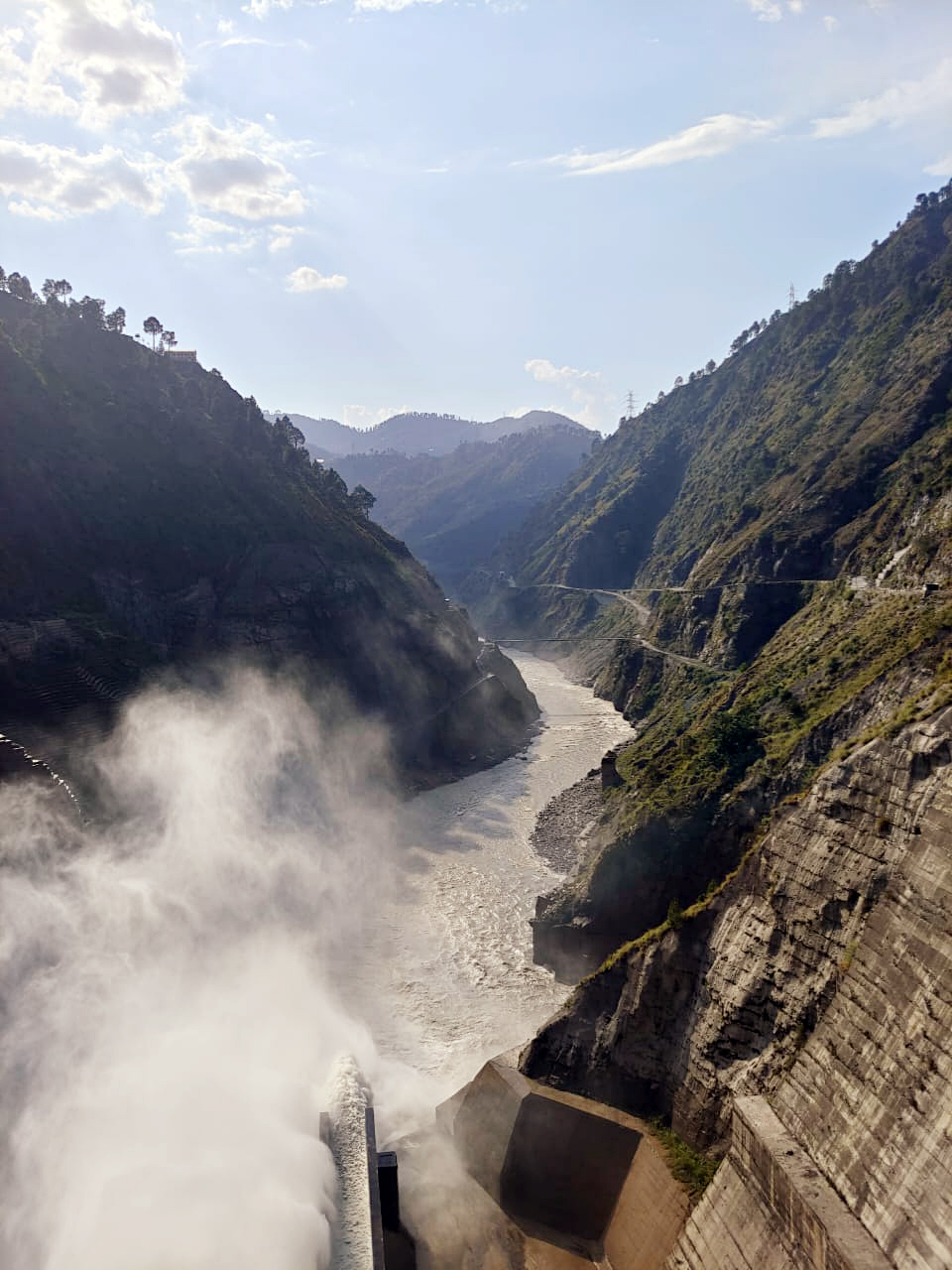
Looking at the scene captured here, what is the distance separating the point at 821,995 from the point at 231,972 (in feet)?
76.9

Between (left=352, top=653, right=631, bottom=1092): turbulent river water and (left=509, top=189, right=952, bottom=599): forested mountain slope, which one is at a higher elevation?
(left=509, top=189, right=952, bottom=599): forested mountain slope

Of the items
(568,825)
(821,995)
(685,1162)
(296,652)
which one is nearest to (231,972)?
(685,1162)

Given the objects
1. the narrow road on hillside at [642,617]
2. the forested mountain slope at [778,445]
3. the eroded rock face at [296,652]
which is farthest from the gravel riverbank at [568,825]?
the forested mountain slope at [778,445]

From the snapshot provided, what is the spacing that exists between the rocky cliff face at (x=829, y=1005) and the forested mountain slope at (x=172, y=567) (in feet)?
112

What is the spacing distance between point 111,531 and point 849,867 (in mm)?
57761

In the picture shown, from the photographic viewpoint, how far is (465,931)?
128 ft

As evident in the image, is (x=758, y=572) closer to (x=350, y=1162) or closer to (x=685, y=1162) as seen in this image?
(x=685, y=1162)

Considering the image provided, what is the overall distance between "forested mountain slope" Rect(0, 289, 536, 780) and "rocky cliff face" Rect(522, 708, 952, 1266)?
112 feet

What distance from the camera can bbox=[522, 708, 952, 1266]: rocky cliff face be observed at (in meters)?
12.2

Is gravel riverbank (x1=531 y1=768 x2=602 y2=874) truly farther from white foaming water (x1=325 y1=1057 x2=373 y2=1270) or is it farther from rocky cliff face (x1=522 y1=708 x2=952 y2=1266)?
rocky cliff face (x1=522 y1=708 x2=952 y2=1266)

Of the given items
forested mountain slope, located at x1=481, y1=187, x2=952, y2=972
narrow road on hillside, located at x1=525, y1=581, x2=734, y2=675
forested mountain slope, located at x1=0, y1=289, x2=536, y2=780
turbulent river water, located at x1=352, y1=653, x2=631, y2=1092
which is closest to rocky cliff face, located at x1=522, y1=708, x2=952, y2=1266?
forested mountain slope, located at x1=481, y1=187, x2=952, y2=972

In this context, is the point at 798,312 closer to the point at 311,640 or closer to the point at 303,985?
the point at 311,640

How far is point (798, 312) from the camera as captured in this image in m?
131

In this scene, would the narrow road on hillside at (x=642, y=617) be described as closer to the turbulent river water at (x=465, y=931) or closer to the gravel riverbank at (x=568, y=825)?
the turbulent river water at (x=465, y=931)
